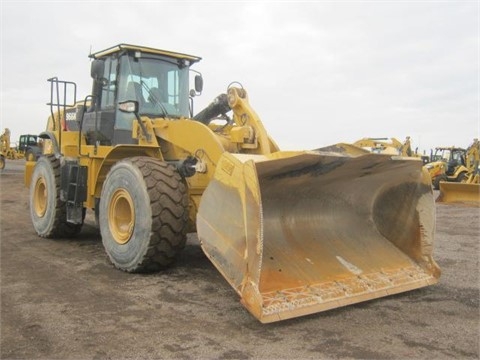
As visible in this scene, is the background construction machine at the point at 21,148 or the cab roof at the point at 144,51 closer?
the cab roof at the point at 144,51

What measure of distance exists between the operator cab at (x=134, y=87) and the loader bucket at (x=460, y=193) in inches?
451

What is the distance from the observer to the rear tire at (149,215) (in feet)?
15.6

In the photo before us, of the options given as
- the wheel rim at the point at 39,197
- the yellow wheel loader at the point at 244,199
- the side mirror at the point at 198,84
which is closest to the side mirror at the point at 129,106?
the yellow wheel loader at the point at 244,199

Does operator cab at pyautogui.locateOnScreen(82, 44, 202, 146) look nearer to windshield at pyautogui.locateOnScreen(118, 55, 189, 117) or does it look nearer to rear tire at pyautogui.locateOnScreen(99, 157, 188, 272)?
windshield at pyautogui.locateOnScreen(118, 55, 189, 117)

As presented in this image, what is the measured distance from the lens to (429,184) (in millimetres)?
5051

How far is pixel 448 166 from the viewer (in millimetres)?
23609

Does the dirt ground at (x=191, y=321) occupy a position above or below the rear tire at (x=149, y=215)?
below

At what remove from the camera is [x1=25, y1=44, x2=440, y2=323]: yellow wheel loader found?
3932 mm

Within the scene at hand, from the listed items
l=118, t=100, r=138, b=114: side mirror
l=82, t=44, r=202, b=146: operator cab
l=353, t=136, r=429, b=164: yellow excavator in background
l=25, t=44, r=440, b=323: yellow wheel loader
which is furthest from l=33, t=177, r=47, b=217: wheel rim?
l=353, t=136, r=429, b=164: yellow excavator in background

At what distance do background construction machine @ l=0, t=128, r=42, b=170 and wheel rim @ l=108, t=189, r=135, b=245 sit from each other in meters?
15.6

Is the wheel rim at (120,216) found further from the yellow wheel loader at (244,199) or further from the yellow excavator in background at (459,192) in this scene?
the yellow excavator in background at (459,192)

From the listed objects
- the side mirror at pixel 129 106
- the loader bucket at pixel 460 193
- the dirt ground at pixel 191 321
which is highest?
the side mirror at pixel 129 106

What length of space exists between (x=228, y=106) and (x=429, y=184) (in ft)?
7.95

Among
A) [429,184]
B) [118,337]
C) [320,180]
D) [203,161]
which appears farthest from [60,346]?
[429,184]
